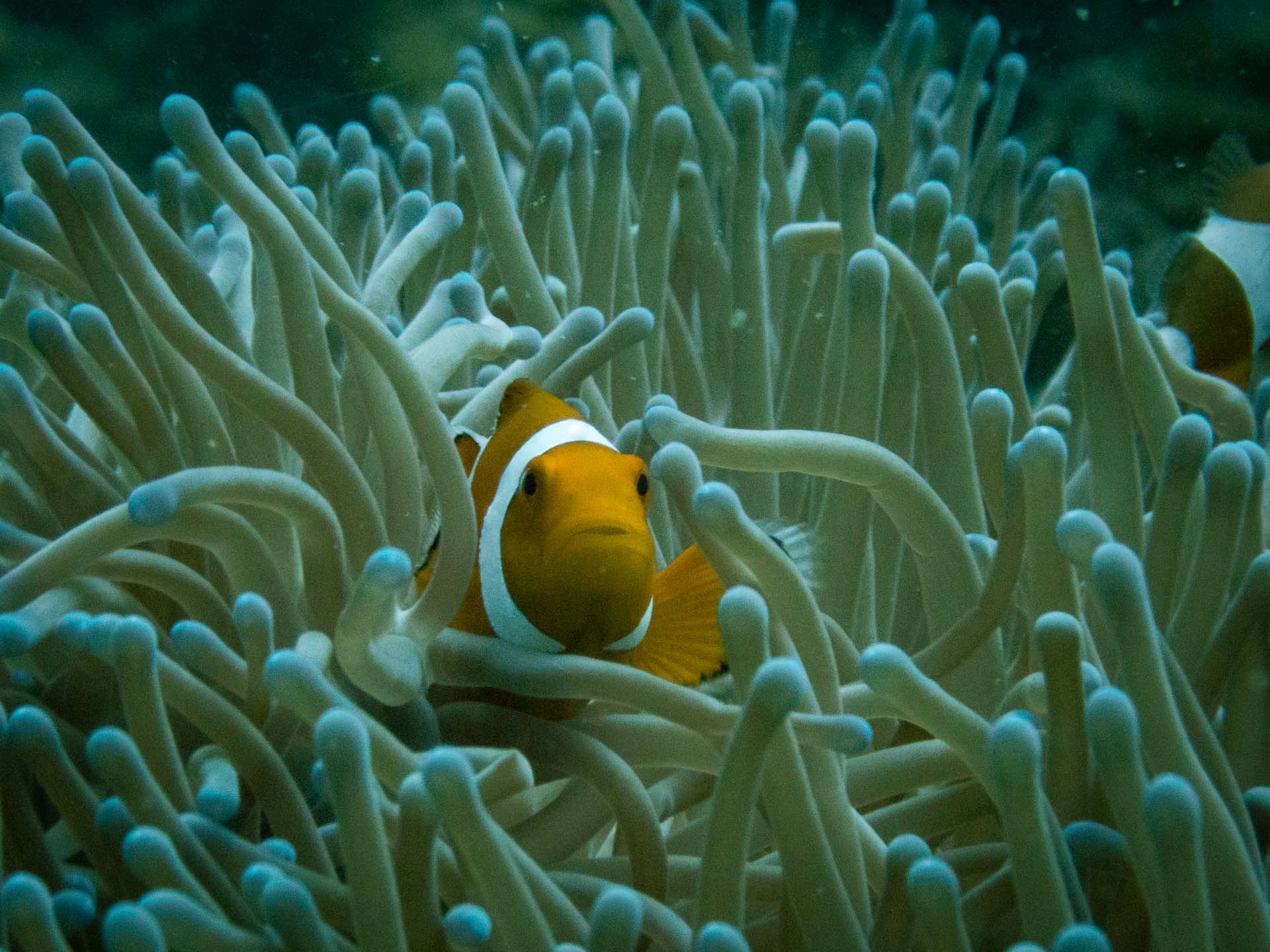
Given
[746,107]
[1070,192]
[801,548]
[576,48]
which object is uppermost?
[576,48]

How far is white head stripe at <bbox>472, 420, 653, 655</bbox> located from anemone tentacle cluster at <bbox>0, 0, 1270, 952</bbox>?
1.0 inches

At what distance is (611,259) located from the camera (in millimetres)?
1095

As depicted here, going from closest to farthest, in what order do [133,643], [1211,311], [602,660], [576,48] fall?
[133,643] → [602,660] → [1211,311] → [576,48]

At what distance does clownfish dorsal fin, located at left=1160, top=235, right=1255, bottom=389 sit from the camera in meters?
1.41

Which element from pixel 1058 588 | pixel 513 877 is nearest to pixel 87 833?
pixel 513 877

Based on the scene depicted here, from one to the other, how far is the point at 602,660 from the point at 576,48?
6.74 ft

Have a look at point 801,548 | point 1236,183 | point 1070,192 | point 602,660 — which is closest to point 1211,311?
point 1236,183

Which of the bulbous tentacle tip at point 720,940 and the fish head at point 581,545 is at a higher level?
the fish head at point 581,545

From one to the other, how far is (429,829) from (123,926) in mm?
149

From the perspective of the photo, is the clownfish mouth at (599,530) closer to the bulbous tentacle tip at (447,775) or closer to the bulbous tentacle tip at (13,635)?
the bulbous tentacle tip at (447,775)

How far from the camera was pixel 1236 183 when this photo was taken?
156cm

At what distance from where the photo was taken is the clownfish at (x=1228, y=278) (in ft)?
4.65

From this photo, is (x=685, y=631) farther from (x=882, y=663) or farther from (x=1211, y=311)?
(x=1211, y=311)

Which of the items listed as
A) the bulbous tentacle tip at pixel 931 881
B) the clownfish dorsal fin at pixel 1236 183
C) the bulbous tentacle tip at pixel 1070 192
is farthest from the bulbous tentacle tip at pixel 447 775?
the clownfish dorsal fin at pixel 1236 183
